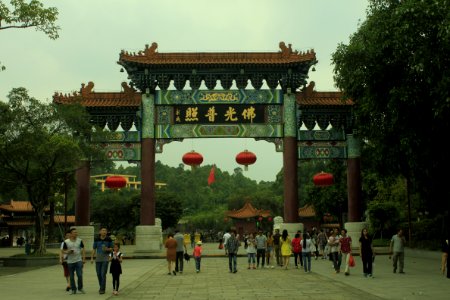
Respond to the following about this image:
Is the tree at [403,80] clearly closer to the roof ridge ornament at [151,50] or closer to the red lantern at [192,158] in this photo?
the red lantern at [192,158]

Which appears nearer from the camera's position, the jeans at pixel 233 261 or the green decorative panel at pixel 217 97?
the jeans at pixel 233 261

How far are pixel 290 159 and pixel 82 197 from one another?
1113cm

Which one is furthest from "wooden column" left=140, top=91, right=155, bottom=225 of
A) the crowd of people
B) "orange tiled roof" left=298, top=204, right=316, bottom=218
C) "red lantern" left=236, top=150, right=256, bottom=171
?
"orange tiled roof" left=298, top=204, right=316, bottom=218

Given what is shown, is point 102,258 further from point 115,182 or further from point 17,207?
point 17,207

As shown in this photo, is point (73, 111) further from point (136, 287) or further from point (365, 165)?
point (365, 165)

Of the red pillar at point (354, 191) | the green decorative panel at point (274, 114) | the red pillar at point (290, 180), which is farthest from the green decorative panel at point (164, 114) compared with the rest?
the red pillar at point (354, 191)

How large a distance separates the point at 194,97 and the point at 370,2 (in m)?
12.5

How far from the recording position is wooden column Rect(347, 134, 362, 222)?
31000 mm

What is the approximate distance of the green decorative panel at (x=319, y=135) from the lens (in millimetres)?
31531

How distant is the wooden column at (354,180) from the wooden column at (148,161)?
10.5 m

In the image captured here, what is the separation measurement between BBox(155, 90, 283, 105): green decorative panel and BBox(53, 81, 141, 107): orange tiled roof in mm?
1400

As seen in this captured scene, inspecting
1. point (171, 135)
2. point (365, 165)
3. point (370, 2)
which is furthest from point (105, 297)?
point (365, 165)

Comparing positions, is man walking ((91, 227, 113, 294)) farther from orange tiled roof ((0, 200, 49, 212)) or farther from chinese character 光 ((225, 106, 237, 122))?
orange tiled roof ((0, 200, 49, 212))

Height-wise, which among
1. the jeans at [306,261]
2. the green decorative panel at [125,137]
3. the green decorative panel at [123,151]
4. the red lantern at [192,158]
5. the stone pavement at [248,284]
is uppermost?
the green decorative panel at [125,137]
